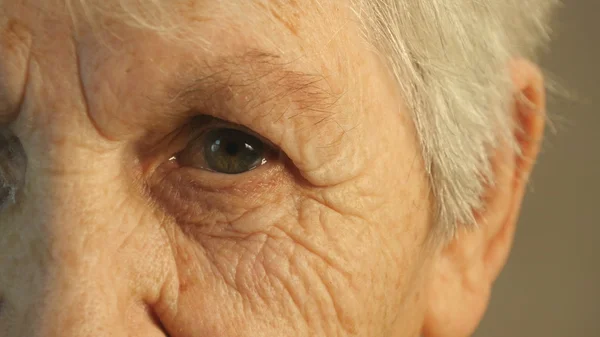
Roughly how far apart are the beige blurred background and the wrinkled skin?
1.06 m

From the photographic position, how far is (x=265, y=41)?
31.8 inches

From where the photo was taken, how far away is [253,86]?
32.1 inches

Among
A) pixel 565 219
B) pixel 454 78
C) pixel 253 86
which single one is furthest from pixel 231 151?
pixel 565 219

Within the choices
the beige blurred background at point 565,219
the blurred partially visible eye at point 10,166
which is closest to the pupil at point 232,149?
the blurred partially visible eye at point 10,166

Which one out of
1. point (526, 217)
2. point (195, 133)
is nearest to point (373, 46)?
point (195, 133)

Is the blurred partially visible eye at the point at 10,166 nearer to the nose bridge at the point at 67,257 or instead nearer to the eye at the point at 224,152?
the nose bridge at the point at 67,257

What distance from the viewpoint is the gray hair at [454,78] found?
3.02ft

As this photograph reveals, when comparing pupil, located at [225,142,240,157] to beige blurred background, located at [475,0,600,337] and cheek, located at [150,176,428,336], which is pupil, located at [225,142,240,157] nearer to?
cheek, located at [150,176,428,336]

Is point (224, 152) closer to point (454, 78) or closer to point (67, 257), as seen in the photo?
point (67, 257)

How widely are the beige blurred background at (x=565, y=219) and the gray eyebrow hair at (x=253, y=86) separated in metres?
1.14

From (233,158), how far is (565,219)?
1278 mm

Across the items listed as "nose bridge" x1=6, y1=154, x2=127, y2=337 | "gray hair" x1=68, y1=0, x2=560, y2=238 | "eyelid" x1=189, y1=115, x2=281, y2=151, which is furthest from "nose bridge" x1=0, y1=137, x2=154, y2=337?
"gray hair" x1=68, y1=0, x2=560, y2=238

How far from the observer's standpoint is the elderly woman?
79 cm

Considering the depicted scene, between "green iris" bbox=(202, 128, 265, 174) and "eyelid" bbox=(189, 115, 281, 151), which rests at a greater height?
"eyelid" bbox=(189, 115, 281, 151)
